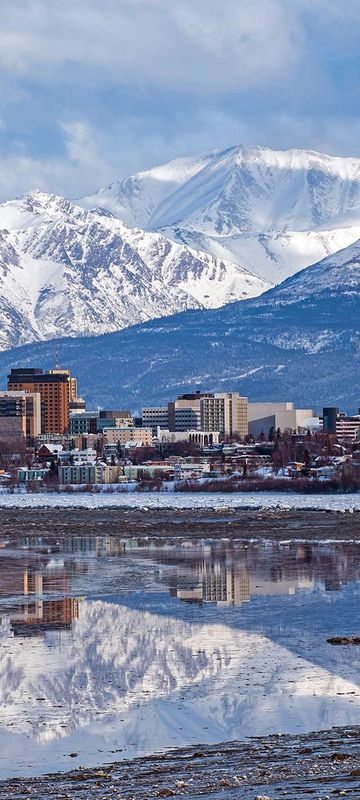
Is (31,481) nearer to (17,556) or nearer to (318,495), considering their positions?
(318,495)

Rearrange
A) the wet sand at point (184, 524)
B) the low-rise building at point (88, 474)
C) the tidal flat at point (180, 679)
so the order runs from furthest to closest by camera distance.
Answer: the low-rise building at point (88, 474) → the wet sand at point (184, 524) → the tidal flat at point (180, 679)

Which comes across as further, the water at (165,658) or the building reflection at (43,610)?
the building reflection at (43,610)

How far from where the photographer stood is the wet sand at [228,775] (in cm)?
1905

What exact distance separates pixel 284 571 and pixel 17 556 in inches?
502

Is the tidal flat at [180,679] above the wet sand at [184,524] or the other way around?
the other way around

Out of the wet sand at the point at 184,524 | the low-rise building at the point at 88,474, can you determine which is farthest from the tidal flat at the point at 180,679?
the low-rise building at the point at 88,474

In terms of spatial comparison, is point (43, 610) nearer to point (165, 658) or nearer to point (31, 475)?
point (165, 658)

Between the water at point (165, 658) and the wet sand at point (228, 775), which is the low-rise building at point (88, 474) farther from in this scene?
the wet sand at point (228, 775)

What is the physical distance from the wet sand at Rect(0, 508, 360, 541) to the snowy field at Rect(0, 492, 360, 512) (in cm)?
428

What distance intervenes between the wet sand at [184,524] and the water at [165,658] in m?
18.8

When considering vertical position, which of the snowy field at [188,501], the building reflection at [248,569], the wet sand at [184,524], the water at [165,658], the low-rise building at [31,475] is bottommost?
the water at [165,658]

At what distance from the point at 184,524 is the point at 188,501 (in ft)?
98.7

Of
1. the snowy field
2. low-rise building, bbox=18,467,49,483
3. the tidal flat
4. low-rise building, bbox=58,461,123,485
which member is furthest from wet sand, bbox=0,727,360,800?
low-rise building, bbox=18,467,49,483

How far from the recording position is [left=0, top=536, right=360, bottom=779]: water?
23.1m
